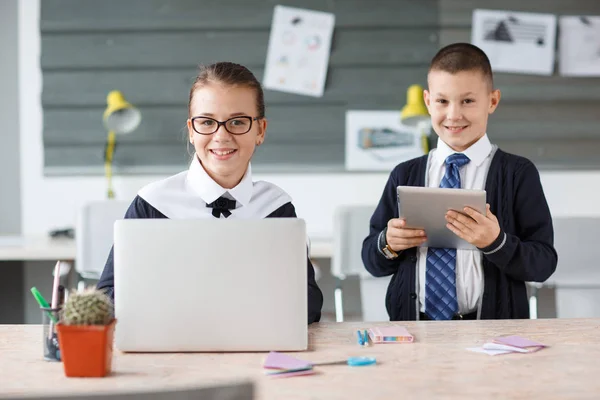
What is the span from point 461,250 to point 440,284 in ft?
0.33

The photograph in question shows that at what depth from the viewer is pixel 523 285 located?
1.97 metres

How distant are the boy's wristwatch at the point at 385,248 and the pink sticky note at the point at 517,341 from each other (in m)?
→ 0.48

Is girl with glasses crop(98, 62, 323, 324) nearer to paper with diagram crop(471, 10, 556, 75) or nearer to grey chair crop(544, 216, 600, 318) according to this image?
grey chair crop(544, 216, 600, 318)

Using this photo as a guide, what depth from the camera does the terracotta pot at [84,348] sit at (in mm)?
1277

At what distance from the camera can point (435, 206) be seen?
172 centimetres

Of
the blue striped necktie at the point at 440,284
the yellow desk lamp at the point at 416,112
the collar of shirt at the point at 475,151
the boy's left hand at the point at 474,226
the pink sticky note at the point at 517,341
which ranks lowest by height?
the pink sticky note at the point at 517,341

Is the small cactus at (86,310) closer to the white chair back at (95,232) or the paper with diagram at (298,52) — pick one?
the white chair back at (95,232)

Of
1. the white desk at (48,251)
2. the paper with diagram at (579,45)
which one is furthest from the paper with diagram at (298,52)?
the paper with diagram at (579,45)

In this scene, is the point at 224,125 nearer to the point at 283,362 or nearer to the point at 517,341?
the point at 283,362

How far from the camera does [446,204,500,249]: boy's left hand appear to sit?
1.71 meters

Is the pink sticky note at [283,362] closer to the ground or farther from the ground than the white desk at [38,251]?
closer to the ground

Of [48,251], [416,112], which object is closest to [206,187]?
[48,251]

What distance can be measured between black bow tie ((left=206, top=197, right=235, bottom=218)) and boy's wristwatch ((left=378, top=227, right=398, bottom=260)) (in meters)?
0.39

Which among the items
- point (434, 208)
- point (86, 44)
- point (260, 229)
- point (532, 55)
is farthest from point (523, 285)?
point (86, 44)
